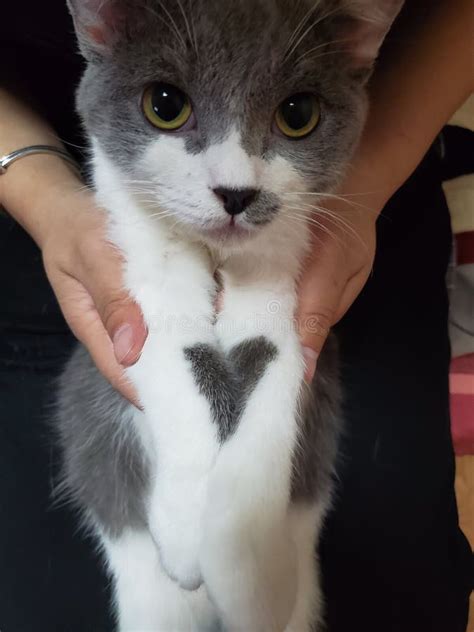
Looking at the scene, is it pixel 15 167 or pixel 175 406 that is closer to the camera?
pixel 175 406

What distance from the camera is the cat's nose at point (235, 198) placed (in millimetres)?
764

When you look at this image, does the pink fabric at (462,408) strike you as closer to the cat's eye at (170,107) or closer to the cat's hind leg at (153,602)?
the cat's hind leg at (153,602)

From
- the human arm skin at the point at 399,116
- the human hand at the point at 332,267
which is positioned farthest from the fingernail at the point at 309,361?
the human arm skin at the point at 399,116

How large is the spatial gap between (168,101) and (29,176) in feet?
1.43

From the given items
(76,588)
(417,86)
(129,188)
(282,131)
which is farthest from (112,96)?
(76,588)

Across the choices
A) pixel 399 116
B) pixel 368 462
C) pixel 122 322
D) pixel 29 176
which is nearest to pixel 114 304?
pixel 122 322

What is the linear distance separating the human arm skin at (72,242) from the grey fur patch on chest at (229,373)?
0.10 metres

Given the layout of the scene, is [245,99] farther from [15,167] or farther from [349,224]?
[15,167]

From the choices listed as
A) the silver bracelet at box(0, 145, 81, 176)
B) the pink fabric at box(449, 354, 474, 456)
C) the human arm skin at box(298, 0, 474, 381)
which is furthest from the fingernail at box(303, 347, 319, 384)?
the pink fabric at box(449, 354, 474, 456)

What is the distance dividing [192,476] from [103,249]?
15.2 inches

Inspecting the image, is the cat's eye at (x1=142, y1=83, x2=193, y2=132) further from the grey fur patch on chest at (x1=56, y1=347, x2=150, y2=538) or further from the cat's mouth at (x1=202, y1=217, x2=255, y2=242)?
the grey fur patch on chest at (x1=56, y1=347, x2=150, y2=538)

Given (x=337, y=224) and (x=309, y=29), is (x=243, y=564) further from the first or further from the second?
(x=309, y=29)

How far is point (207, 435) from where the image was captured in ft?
2.68

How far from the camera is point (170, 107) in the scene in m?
0.83
